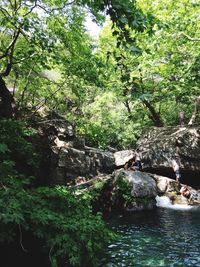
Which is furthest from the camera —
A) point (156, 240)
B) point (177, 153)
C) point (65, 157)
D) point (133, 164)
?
point (133, 164)

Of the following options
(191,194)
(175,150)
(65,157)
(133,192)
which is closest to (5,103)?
(65,157)

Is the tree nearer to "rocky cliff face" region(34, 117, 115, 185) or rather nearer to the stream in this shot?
"rocky cliff face" region(34, 117, 115, 185)

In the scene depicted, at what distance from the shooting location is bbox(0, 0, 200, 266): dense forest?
184 inches

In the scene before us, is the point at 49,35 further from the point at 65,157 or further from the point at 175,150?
the point at 175,150

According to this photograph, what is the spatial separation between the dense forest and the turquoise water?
2233 millimetres

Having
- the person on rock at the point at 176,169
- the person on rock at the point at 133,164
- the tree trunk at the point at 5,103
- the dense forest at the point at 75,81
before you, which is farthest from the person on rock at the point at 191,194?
the tree trunk at the point at 5,103

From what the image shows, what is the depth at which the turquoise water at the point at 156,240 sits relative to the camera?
28.5ft

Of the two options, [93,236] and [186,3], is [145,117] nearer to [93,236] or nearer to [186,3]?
[186,3]

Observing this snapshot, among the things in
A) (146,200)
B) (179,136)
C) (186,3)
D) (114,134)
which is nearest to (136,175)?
(146,200)

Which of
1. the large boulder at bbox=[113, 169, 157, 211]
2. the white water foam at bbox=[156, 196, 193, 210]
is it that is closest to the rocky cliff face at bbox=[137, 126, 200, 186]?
the white water foam at bbox=[156, 196, 193, 210]

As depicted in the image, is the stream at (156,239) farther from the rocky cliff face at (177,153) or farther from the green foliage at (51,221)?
the rocky cliff face at (177,153)

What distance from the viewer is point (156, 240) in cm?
1067

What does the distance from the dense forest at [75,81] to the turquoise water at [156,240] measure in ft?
7.32

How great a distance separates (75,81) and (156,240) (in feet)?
28.6
